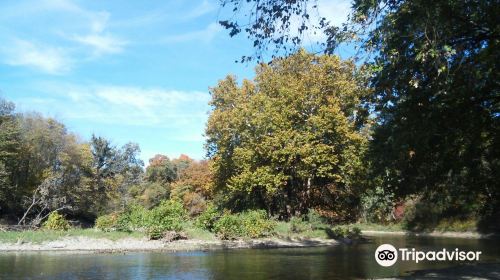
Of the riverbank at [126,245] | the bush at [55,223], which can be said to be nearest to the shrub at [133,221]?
the riverbank at [126,245]

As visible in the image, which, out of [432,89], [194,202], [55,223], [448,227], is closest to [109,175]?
[194,202]

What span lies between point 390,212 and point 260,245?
31724mm

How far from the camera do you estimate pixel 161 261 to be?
806 inches

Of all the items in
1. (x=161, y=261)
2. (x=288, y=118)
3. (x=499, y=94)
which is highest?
(x=288, y=118)

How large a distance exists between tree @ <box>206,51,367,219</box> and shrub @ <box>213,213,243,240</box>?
6407 millimetres

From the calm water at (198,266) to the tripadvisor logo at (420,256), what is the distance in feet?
1.45

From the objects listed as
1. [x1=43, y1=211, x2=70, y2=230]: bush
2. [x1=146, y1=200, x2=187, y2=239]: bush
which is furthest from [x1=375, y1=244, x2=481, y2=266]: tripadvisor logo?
[x1=43, y1=211, x2=70, y2=230]: bush

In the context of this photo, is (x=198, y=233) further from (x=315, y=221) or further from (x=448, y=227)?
(x=448, y=227)

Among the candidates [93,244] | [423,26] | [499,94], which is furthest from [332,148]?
[423,26]

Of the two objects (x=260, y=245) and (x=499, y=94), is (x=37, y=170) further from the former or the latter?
(x=499, y=94)

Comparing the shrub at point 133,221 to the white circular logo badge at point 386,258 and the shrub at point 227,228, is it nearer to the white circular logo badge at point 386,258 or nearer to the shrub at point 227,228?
the shrub at point 227,228

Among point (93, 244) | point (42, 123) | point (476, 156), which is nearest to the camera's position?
point (476, 156)

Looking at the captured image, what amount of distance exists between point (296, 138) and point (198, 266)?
713 inches

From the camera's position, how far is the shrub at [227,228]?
2938 cm
